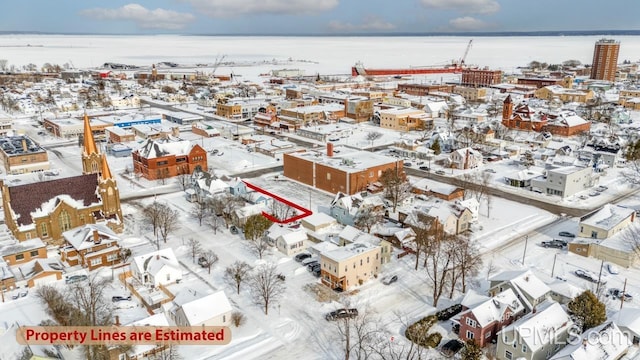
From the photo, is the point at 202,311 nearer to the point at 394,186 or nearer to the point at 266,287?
the point at 266,287

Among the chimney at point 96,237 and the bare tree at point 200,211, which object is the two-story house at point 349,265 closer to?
the bare tree at point 200,211

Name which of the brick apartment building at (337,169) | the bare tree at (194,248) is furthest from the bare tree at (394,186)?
the bare tree at (194,248)

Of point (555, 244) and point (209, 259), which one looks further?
point (555, 244)

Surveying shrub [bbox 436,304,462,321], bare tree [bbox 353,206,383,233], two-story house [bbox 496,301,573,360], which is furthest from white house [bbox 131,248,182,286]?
two-story house [bbox 496,301,573,360]

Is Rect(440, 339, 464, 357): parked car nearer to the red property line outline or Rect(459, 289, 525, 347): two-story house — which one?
Rect(459, 289, 525, 347): two-story house

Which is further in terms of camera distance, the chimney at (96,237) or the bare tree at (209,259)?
the chimney at (96,237)

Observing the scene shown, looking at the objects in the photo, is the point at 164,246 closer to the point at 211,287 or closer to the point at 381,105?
the point at 211,287

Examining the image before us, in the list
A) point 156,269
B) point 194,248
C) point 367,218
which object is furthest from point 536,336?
point 194,248
